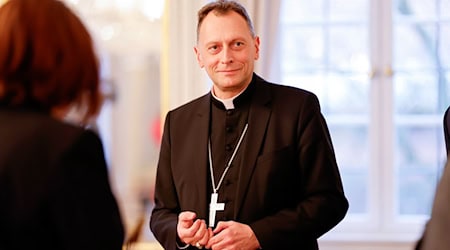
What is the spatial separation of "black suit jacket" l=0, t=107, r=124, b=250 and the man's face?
3.24ft

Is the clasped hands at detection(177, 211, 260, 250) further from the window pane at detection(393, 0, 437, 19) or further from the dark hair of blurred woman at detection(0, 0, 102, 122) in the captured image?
the window pane at detection(393, 0, 437, 19)

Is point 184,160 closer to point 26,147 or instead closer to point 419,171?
point 26,147

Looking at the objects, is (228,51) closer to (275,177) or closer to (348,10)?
(275,177)

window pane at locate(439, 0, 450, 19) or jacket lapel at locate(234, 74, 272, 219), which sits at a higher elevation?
window pane at locate(439, 0, 450, 19)

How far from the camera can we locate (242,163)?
2.27 m

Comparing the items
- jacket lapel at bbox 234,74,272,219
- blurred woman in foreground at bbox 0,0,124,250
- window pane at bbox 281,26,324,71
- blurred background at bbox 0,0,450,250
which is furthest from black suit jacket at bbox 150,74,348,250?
window pane at bbox 281,26,324,71

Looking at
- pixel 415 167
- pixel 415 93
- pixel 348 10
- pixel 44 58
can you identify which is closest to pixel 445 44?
pixel 415 93

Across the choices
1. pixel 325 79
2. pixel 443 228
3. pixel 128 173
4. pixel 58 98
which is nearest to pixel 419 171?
pixel 325 79

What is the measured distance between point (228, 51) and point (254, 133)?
0.29 metres

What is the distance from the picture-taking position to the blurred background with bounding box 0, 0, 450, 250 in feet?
11.8

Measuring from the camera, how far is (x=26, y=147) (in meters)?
1.33

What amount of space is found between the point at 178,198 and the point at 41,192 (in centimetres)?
110

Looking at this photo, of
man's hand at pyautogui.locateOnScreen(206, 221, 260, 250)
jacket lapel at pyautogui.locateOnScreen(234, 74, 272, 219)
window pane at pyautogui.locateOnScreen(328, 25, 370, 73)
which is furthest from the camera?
window pane at pyautogui.locateOnScreen(328, 25, 370, 73)

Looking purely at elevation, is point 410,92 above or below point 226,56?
below
